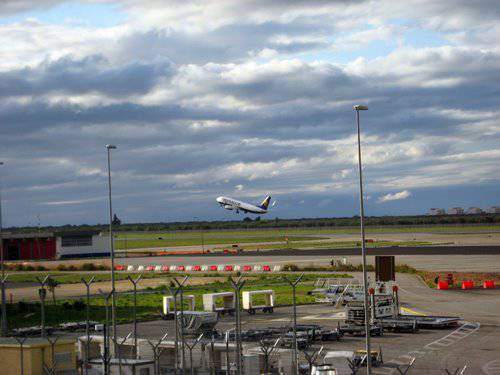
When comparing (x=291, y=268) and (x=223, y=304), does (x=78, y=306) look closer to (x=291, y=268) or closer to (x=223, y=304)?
(x=223, y=304)

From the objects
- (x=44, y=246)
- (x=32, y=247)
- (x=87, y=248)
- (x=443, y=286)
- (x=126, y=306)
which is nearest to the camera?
(x=126, y=306)

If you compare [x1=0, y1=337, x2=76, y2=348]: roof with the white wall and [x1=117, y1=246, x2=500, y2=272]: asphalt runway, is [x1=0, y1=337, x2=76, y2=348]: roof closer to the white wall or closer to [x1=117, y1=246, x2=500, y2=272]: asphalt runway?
[x1=117, y1=246, x2=500, y2=272]: asphalt runway

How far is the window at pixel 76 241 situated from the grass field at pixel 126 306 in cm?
8819

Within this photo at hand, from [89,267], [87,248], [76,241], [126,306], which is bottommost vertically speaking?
[126,306]

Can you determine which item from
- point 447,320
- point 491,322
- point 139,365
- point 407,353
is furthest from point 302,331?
point 139,365

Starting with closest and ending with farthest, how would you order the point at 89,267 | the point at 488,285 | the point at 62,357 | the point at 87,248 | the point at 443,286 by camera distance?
the point at 62,357 < the point at 488,285 < the point at 443,286 < the point at 89,267 < the point at 87,248

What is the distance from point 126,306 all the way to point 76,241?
110075mm

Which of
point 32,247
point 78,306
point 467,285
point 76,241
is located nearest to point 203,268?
point 467,285

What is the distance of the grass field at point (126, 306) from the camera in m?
65.7

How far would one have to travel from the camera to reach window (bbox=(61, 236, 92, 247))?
178125mm

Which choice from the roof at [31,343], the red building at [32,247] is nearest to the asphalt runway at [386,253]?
the red building at [32,247]

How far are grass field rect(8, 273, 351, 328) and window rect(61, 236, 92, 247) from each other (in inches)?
3472

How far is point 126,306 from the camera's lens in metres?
73.3

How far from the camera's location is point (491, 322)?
58375 mm
